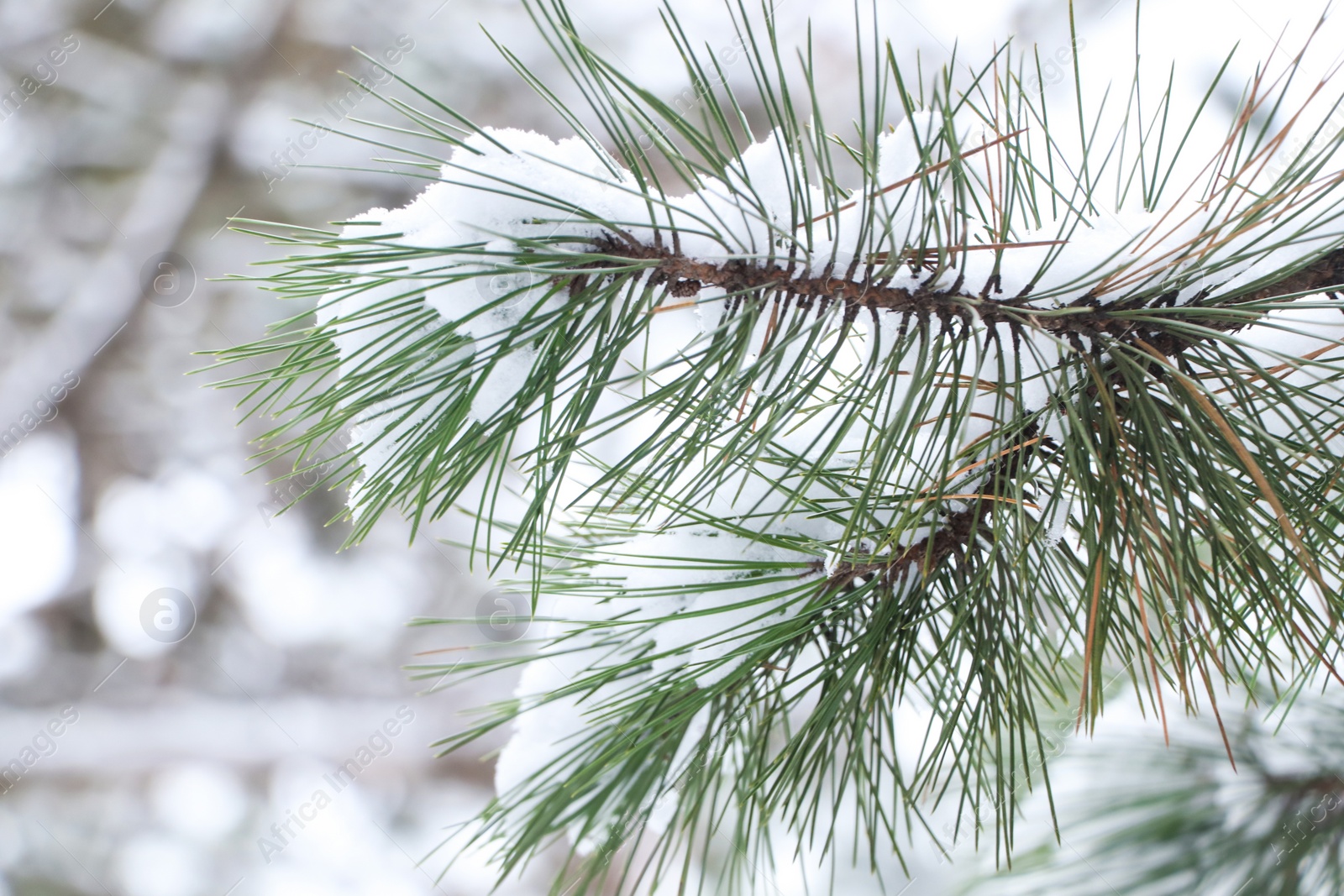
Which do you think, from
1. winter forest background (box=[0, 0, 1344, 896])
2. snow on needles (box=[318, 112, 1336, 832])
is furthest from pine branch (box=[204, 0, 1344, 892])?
winter forest background (box=[0, 0, 1344, 896])

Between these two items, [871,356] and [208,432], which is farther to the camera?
[208,432]

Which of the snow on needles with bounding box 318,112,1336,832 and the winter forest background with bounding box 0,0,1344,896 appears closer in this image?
the snow on needles with bounding box 318,112,1336,832

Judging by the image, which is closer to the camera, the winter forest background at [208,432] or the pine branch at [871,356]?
the pine branch at [871,356]

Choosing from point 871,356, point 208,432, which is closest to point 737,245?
point 871,356

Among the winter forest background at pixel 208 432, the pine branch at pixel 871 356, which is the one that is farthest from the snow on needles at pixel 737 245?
the winter forest background at pixel 208 432

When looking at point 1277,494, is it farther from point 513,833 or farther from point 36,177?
point 36,177

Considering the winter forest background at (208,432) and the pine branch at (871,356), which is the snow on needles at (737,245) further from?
the winter forest background at (208,432)

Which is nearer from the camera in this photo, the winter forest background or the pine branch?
the pine branch

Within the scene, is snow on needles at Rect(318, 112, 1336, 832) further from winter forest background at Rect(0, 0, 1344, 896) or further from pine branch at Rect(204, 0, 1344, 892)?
winter forest background at Rect(0, 0, 1344, 896)

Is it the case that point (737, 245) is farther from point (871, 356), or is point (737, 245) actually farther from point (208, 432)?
point (208, 432)
